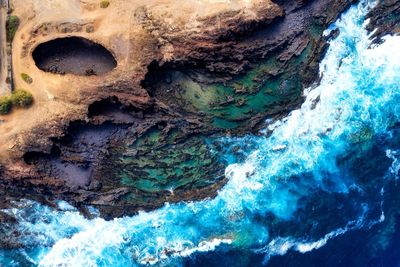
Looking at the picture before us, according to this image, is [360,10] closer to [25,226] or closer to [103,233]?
[103,233]

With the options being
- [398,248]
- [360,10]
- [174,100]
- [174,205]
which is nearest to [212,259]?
[174,205]

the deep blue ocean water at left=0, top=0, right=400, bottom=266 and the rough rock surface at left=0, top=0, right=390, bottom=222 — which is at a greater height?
the rough rock surface at left=0, top=0, right=390, bottom=222

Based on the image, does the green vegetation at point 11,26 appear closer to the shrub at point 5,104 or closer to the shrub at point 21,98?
the shrub at point 21,98

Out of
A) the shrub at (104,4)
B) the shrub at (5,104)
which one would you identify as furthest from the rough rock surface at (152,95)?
the shrub at (5,104)

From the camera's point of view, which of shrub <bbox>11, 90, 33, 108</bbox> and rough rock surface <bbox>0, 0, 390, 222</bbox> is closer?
shrub <bbox>11, 90, 33, 108</bbox>

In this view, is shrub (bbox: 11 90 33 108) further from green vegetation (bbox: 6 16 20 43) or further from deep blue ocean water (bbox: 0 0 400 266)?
deep blue ocean water (bbox: 0 0 400 266)

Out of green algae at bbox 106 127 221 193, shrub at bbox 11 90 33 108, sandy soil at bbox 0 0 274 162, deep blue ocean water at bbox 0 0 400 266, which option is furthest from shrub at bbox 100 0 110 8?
deep blue ocean water at bbox 0 0 400 266

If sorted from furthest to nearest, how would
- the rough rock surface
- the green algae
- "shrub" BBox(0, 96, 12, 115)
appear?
the green algae, the rough rock surface, "shrub" BBox(0, 96, 12, 115)

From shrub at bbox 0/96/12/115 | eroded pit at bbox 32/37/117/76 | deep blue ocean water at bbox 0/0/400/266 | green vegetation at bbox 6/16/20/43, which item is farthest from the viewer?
deep blue ocean water at bbox 0/0/400/266

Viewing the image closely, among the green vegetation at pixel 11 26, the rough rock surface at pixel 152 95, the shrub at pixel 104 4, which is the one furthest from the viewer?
the rough rock surface at pixel 152 95
